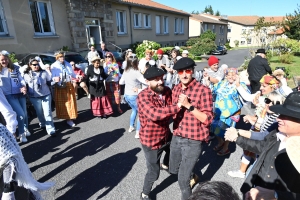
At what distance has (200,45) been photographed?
24.5 metres

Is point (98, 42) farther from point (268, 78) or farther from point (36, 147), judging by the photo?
point (268, 78)

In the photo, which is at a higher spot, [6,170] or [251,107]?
[6,170]

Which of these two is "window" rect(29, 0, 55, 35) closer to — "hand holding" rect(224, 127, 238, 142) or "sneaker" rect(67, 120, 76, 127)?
"sneaker" rect(67, 120, 76, 127)

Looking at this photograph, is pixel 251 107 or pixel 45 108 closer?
pixel 45 108

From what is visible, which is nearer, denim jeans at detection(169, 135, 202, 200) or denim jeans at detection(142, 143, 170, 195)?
denim jeans at detection(169, 135, 202, 200)

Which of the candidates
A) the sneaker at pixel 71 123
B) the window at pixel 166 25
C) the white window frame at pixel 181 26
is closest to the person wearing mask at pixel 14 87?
the sneaker at pixel 71 123

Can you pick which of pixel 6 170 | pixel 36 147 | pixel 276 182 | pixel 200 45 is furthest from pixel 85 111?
pixel 200 45

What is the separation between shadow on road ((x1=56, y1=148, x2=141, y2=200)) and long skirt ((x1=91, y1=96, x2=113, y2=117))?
2079 mm

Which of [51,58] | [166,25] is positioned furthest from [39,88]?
[166,25]

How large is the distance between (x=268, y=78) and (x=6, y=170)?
10.7 ft

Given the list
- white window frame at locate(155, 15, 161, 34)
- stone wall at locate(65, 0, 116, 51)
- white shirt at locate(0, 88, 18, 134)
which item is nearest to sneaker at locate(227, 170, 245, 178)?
white shirt at locate(0, 88, 18, 134)

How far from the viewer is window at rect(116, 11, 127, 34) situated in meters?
16.6

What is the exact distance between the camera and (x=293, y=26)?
2255 cm

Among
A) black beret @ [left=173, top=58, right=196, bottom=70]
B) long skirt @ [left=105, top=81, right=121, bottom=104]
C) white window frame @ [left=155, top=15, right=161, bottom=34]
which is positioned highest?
white window frame @ [left=155, top=15, right=161, bottom=34]
